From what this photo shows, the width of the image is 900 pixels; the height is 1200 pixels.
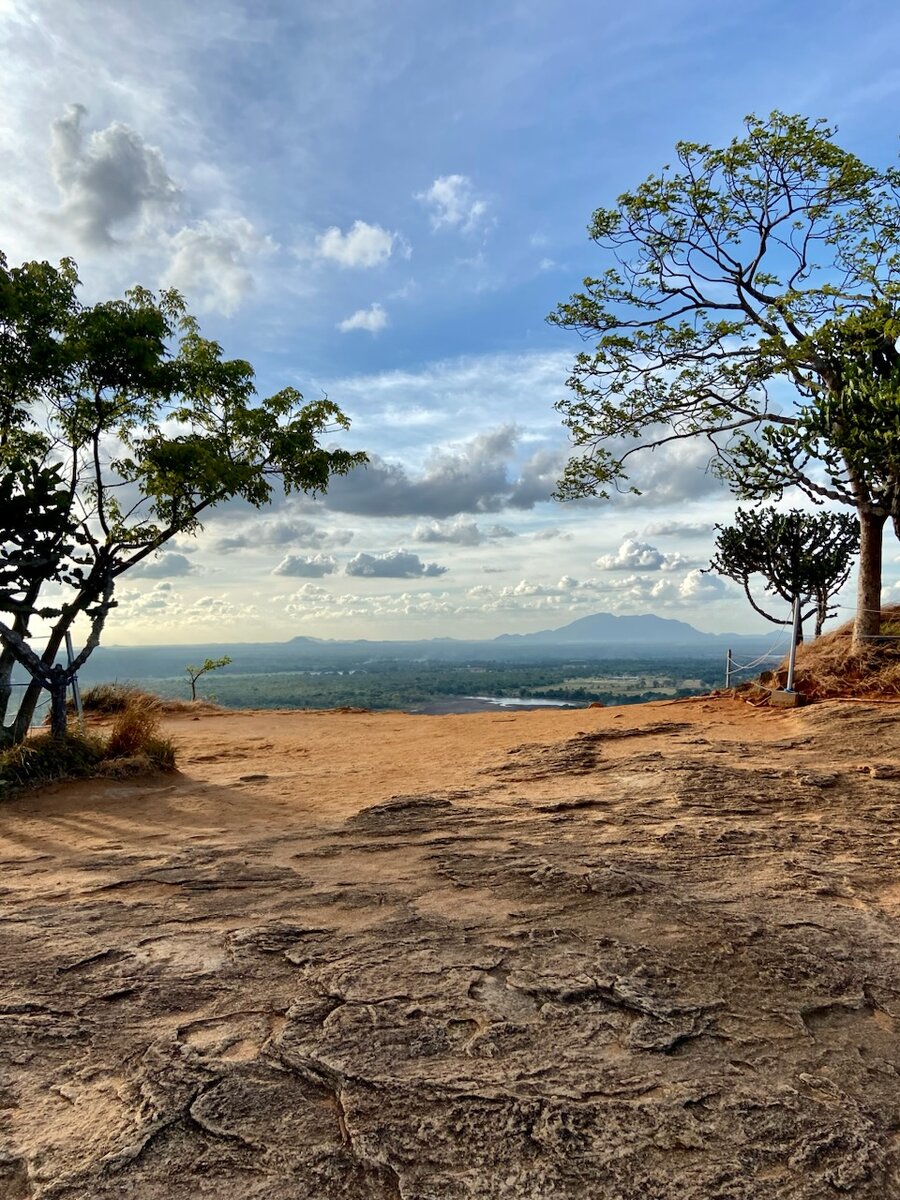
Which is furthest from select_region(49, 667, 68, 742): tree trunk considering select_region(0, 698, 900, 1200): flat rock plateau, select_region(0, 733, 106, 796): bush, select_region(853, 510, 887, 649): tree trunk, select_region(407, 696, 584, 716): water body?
select_region(853, 510, 887, 649): tree trunk

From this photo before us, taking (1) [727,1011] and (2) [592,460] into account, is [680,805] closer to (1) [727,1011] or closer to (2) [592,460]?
(1) [727,1011]

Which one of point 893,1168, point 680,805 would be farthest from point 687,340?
point 893,1168

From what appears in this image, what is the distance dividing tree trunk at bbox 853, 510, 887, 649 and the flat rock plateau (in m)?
8.40

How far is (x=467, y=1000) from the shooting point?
12.4ft

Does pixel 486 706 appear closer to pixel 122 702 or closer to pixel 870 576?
pixel 122 702

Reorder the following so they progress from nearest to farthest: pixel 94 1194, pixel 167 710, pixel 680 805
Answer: pixel 94 1194
pixel 680 805
pixel 167 710

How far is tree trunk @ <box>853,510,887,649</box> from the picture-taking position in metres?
15.0

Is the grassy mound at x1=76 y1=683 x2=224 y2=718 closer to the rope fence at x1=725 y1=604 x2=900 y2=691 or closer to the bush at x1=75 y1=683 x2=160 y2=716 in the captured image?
the bush at x1=75 y1=683 x2=160 y2=716

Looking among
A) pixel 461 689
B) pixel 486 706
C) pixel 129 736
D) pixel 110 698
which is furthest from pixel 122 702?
pixel 461 689

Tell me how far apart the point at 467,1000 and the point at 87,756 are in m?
8.46

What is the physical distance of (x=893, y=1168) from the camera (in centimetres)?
274

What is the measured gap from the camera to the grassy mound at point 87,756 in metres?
9.69

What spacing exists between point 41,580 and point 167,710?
31.7 feet

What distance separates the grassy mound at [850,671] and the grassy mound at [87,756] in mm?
11448
